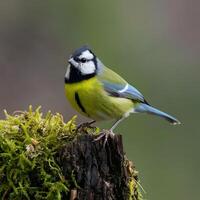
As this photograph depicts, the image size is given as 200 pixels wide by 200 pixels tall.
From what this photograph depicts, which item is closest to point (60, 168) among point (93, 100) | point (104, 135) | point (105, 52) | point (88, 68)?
point (104, 135)

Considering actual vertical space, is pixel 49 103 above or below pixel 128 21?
below

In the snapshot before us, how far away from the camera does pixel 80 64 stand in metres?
5.13

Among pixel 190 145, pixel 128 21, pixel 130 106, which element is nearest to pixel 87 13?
pixel 128 21

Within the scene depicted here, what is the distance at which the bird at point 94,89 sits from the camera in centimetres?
512

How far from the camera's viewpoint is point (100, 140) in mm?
4227

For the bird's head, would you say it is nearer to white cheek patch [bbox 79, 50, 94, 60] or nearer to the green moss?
white cheek patch [bbox 79, 50, 94, 60]

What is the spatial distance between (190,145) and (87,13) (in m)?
2.49

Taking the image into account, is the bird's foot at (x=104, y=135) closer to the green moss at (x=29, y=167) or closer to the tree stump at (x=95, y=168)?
the tree stump at (x=95, y=168)

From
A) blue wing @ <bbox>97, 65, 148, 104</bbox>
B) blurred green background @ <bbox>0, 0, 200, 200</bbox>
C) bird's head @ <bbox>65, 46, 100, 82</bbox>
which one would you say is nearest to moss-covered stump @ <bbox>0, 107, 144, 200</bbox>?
bird's head @ <bbox>65, 46, 100, 82</bbox>

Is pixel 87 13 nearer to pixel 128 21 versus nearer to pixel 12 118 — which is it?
pixel 128 21

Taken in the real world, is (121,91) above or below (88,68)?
below

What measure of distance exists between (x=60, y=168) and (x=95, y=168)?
0.16 meters

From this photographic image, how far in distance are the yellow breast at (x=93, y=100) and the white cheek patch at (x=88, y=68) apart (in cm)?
5

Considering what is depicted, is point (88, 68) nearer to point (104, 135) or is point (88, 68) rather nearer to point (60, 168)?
point (104, 135)
